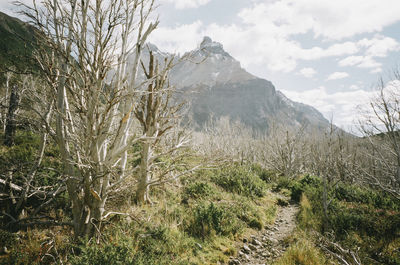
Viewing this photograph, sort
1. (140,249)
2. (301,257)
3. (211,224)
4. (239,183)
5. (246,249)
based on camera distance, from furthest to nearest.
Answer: (239,183)
(211,224)
(246,249)
(301,257)
(140,249)

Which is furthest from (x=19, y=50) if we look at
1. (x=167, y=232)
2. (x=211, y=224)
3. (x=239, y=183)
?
(x=239, y=183)

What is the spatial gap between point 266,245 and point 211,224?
1597 mm

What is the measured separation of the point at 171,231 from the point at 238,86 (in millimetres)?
174975

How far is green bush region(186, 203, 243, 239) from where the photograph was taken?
472 cm

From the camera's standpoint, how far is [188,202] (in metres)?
6.09

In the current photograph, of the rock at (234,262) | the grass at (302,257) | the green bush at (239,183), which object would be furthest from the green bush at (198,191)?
the grass at (302,257)

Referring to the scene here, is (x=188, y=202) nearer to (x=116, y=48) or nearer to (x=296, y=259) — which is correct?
A: (x=296, y=259)

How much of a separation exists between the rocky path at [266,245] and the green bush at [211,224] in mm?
492

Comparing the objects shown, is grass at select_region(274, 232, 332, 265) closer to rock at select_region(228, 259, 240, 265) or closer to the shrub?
the shrub

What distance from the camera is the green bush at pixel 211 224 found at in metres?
4.72

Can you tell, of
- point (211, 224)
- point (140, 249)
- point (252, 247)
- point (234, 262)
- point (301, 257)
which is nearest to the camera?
point (140, 249)

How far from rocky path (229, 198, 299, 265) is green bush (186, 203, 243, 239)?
49 cm

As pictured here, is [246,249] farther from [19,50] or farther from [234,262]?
[19,50]

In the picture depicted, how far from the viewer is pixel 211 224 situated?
488 cm
